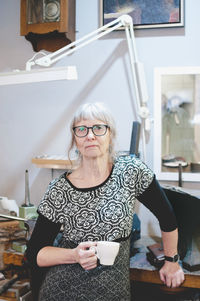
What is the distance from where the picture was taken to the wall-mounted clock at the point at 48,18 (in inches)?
65.2

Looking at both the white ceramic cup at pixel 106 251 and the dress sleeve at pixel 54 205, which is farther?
the dress sleeve at pixel 54 205

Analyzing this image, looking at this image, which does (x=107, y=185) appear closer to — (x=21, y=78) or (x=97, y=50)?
(x=21, y=78)

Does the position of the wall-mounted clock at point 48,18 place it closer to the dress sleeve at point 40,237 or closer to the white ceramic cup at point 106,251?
the dress sleeve at point 40,237

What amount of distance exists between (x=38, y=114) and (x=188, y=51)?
881mm

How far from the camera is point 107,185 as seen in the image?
1.14m

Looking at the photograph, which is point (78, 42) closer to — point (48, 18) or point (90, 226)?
point (48, 18)

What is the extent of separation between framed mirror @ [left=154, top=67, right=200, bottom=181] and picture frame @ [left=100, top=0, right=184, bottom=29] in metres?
0.23

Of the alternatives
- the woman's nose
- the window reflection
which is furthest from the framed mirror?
the woman's nose

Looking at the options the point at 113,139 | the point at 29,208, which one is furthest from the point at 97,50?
the point at 29,208

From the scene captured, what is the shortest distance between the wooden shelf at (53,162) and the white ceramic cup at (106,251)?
2.57 feet

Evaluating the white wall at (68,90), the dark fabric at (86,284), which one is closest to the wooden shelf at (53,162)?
the white wall at (68,90)

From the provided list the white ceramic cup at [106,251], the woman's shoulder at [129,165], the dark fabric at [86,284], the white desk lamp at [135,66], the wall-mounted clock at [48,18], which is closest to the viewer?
the white ceramic cup at [106,251]

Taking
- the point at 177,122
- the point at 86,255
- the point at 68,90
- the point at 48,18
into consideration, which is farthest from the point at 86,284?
the point at 48,18

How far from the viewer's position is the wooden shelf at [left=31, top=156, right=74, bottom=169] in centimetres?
174
